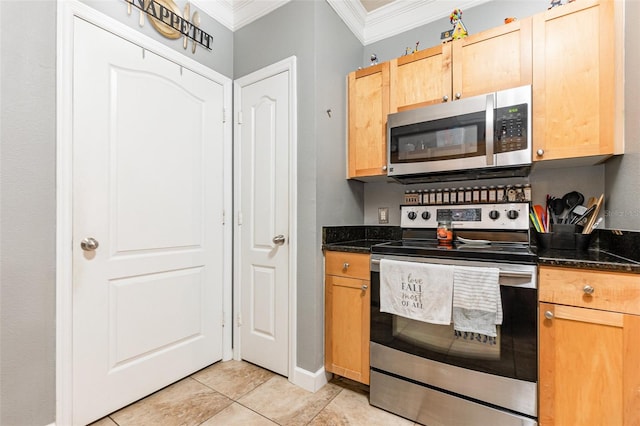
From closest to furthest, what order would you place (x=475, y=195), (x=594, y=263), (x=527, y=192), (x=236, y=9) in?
1. (x=594, y=263)
2. (x=527, y=192)
3. (x=475, y=195)
4. (x=236, y=9)

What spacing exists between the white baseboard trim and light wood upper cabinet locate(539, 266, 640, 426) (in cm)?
116

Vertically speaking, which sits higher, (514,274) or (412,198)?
(412,198)

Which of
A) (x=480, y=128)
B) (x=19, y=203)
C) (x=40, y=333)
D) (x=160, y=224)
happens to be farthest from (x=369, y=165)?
(x=40, y=333)

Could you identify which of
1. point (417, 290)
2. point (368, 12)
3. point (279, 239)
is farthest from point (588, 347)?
point (368, 12)

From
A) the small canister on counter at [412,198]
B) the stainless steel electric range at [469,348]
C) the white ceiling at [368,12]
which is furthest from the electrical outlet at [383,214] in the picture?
the white ceiling at [368,12]

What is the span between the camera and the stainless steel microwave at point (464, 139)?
1556 millimetres

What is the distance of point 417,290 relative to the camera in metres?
1.50

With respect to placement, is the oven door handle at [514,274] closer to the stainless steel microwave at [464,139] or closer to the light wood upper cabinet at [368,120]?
the stainless steel microwave at [464,139]

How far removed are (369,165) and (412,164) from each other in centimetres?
32

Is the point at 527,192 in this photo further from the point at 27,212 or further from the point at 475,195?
the point at 27,212

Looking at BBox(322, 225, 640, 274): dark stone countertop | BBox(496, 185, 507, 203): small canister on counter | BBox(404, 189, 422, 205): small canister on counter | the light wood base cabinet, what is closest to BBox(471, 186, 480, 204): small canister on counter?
BBox(496, 185, 507, 203): small canister on counter

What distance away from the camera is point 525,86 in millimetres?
1531

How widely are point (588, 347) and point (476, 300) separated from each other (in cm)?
45

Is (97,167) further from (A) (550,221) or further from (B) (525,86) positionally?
(A) (550,221)
